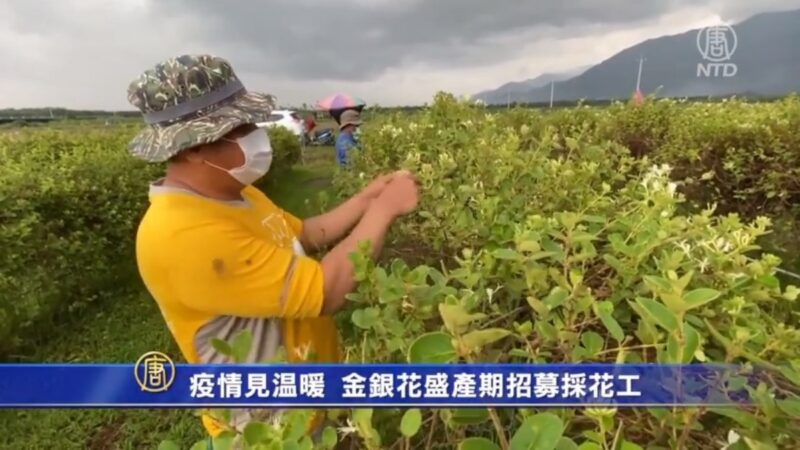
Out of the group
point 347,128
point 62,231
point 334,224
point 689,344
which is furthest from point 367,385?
point 347,128

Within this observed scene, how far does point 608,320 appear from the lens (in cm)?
84

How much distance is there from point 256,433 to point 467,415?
25cm

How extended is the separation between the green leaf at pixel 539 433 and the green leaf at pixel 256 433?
0.89 feet

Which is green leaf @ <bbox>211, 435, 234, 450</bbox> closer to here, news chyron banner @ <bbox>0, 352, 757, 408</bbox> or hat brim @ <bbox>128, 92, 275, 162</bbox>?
news chyron banner @ <bbox>0, 352, 757, 408</bbox>

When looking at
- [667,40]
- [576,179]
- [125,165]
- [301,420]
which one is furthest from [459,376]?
[667,40]

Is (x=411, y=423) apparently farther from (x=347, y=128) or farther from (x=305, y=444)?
(x=347, y=128)

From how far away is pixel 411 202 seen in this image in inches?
56.6

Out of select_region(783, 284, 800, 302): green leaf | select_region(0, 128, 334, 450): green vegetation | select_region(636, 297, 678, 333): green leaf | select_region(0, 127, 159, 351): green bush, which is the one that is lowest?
select_region(0, 128, 334, 450): green vegetation

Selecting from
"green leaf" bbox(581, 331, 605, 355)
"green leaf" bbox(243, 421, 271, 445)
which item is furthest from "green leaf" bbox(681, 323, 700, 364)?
"green leaf" bbox(243, 421, 271, 445)

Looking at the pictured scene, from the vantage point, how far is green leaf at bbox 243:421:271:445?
2.42 ft

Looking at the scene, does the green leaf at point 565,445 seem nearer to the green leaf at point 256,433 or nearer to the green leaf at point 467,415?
the green leaf at point 467,415

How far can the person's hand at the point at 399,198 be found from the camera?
1.41 metres

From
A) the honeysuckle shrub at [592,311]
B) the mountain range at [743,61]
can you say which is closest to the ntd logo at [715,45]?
the honeysuckle shrub at [592,311]

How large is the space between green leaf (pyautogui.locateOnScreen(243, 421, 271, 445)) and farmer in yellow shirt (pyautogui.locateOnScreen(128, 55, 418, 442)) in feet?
1.58
